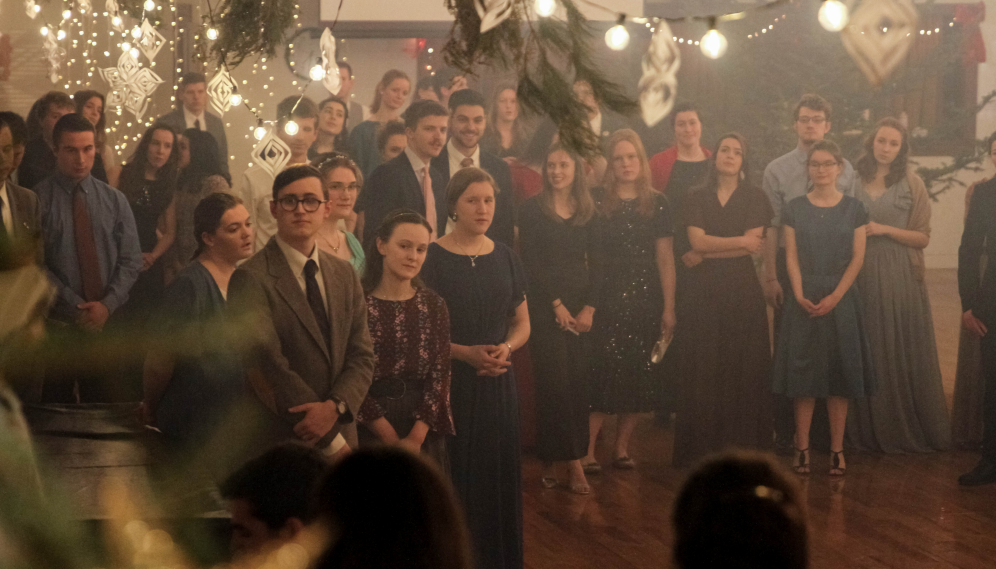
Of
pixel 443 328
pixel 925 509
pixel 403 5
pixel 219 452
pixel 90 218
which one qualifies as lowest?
pixel 925 509

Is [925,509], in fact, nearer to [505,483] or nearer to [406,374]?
[505,483]

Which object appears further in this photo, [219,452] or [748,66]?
[748,66]

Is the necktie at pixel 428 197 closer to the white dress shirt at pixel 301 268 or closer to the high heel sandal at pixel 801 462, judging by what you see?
the white dress shirt at pixel 301 268

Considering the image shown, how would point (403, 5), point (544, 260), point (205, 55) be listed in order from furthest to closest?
1. point (403, 5)
2. point (544, 260)
3. point (205, 55)

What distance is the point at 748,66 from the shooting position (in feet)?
23.1

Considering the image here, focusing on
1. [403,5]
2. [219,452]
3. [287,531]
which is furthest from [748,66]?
[287,531]

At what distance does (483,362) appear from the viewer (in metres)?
3.65

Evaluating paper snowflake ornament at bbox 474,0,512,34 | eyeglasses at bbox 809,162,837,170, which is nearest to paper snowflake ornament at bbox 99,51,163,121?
eyeglasses at bbox 809,162,837,170

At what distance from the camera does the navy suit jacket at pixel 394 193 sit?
5.04m

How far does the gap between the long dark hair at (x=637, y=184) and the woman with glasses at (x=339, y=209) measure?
1.60 metres

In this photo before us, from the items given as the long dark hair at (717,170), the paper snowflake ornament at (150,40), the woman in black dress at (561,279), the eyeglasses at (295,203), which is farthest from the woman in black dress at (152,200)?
the long dark hair at (717,170)

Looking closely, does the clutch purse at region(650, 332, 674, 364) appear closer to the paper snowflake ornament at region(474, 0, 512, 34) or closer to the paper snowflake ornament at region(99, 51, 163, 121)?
the paper snowflake ornament at region(99, 51, 163, 121)

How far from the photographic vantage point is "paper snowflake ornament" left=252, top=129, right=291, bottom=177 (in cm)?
454

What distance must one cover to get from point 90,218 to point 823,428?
3981mm
